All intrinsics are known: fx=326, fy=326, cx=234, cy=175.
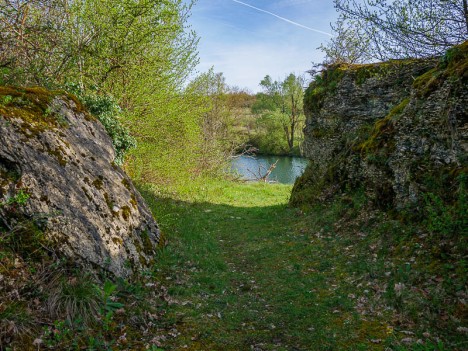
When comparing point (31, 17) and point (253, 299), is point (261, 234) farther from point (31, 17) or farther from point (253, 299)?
point (31, 17)

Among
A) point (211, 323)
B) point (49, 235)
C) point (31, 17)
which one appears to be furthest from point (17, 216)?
point (31, 17)

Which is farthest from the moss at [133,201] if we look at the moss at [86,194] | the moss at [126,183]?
the moss at [86,194]

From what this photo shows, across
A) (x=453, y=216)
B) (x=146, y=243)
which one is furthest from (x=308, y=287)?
(x=146, y=243)

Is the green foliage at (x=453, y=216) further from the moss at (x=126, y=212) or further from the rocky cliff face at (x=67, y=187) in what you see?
the moss at (x=126, y=212)

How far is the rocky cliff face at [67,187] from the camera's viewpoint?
527cm

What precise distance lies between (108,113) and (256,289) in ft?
25.1

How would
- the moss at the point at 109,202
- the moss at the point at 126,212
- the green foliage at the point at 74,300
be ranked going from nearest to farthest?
the green foliage at the point at 74,300, the moss at the point at 109,202, the moss at the point at 126,212

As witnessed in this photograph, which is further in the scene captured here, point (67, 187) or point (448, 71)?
point (448, 71)

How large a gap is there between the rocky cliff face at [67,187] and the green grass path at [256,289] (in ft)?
3.79

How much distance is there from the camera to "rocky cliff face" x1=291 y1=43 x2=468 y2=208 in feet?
25.0

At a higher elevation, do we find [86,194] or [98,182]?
[98,182]

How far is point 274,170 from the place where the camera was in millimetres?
40375

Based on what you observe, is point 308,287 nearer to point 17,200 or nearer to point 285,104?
point 17,200

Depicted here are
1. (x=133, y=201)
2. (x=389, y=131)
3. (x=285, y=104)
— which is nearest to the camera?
(x=133, y=201)
